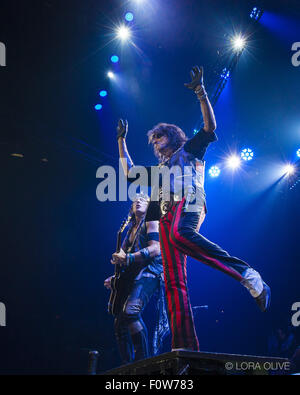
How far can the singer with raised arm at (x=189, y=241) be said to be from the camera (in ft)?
8.32

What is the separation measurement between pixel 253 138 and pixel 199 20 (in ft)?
9.49

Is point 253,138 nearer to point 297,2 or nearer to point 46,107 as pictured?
point 297,2

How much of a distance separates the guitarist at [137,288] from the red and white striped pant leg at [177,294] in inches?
29.5

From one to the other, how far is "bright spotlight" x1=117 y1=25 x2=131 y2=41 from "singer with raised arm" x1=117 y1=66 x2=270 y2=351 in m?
3.10

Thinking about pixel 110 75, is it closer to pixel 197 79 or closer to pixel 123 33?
pixel 123 33

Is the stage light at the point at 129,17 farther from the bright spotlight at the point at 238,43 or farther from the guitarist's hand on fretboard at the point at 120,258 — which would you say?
the guitarist's hand on fretboard at the point at 120,258

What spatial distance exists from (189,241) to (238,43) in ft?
14.2

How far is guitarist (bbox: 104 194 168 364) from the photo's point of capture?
133 inches

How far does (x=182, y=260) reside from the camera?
295 cm

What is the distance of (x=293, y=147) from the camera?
7148 millimetres

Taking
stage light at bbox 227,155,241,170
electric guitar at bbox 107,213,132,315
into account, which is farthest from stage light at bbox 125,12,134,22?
electric guitar at bbox 107,213,132,315

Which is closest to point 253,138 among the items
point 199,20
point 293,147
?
point 293,147

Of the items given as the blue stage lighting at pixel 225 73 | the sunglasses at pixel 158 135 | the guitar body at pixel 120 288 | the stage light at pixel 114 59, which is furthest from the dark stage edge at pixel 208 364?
the stage light at pixel 114 59

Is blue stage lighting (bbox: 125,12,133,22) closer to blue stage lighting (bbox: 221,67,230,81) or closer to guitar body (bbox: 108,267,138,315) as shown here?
blue stage lighting (bbox: 221,67,230,81)
